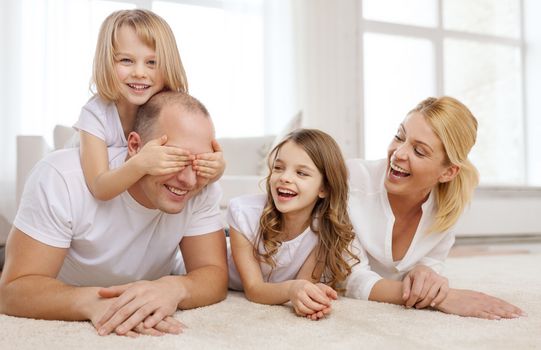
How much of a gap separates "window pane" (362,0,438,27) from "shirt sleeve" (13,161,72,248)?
179 inches

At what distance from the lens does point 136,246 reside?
1.60 m

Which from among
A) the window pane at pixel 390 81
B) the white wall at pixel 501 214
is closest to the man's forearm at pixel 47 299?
the white wall at pixel 501 214

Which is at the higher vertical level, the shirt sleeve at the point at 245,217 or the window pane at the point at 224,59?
the window pane at the point at 224,59

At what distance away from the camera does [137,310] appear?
4.12 ft

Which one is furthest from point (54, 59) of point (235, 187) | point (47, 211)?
point (47, 211)

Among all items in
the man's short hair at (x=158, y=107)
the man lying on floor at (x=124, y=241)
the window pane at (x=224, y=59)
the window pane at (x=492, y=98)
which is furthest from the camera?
the window pane at (x=492, y=98)

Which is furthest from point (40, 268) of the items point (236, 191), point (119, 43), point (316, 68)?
point (316, 68)

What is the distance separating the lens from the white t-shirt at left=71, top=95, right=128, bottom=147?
1.62m

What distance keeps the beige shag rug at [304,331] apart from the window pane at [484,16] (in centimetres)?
473

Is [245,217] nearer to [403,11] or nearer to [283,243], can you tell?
[283,243]

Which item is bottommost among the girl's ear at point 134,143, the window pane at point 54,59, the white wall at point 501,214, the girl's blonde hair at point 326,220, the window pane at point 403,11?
the white wall at point 501,214

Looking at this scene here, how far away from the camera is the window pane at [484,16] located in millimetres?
5812

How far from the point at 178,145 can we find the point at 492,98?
521cm

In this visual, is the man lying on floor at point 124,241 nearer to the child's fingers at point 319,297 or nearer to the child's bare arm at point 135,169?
the child's bare arm at point 135,169
